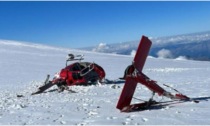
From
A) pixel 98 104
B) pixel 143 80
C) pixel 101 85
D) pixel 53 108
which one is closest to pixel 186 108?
pixel 143 80

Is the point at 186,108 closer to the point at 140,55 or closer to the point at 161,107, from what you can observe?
the point at 161,107

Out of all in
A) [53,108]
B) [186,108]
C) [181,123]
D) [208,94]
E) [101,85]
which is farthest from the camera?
[101,85]

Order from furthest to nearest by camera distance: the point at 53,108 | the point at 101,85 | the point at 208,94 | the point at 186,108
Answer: the point at 101,85
the point at 208,94
the point at 53,108
the point at 186,108

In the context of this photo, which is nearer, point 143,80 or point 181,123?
point 181,123

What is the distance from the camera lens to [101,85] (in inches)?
890

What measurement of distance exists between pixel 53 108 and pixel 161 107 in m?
4.50

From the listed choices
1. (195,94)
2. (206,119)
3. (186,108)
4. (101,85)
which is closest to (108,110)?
(186,108)

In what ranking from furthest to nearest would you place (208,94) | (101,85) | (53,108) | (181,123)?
(101,85) → (208,94) → (53,108) → (181,123)

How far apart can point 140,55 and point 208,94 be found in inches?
213

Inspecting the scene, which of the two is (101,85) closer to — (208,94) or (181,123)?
(208,94)

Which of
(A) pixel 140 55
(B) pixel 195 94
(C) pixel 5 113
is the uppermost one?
(A) pixel 140 55

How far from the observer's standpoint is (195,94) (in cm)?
1695

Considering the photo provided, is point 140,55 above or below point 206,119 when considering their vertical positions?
above

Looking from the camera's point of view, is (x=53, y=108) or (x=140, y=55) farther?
(x=53, y=108)
